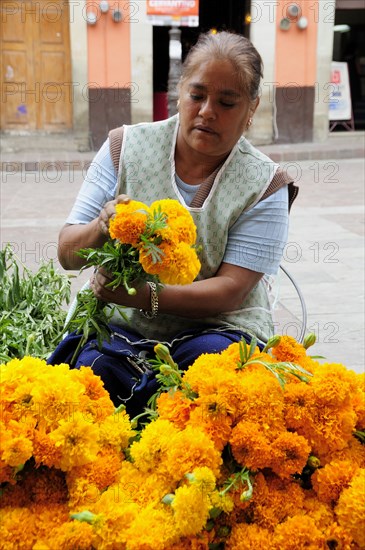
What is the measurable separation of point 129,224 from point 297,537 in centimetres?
75

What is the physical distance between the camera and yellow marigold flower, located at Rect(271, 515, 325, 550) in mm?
1520

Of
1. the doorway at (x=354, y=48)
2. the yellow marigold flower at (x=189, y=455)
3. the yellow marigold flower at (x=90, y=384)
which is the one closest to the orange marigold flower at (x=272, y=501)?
the yellow marigold flower at (x=189, y=455)

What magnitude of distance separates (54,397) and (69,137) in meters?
11.7

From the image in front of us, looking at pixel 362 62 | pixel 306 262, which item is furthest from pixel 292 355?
pixel 362 62

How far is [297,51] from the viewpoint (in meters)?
13.3

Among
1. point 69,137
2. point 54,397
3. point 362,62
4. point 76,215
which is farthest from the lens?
point 362,62

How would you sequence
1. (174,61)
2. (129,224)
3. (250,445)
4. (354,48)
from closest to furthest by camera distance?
(250,445) < (129,224) < (174,61) < (354,48)

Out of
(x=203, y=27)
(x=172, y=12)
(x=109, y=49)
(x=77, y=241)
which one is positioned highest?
(x=203, y=27)

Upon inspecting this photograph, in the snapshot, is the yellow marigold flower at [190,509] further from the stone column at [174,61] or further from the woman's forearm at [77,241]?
the stone column at [174,61]

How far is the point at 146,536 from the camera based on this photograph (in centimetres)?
146

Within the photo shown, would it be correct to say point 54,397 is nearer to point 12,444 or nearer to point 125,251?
point 12,444

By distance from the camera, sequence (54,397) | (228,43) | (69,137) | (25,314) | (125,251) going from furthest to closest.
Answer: (69,137) < (25,314) < (228,43) < (125,251) < (54,397)

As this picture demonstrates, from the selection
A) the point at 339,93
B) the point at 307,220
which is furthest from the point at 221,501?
the point at 339,93

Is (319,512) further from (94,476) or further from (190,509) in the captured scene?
(94,476)
